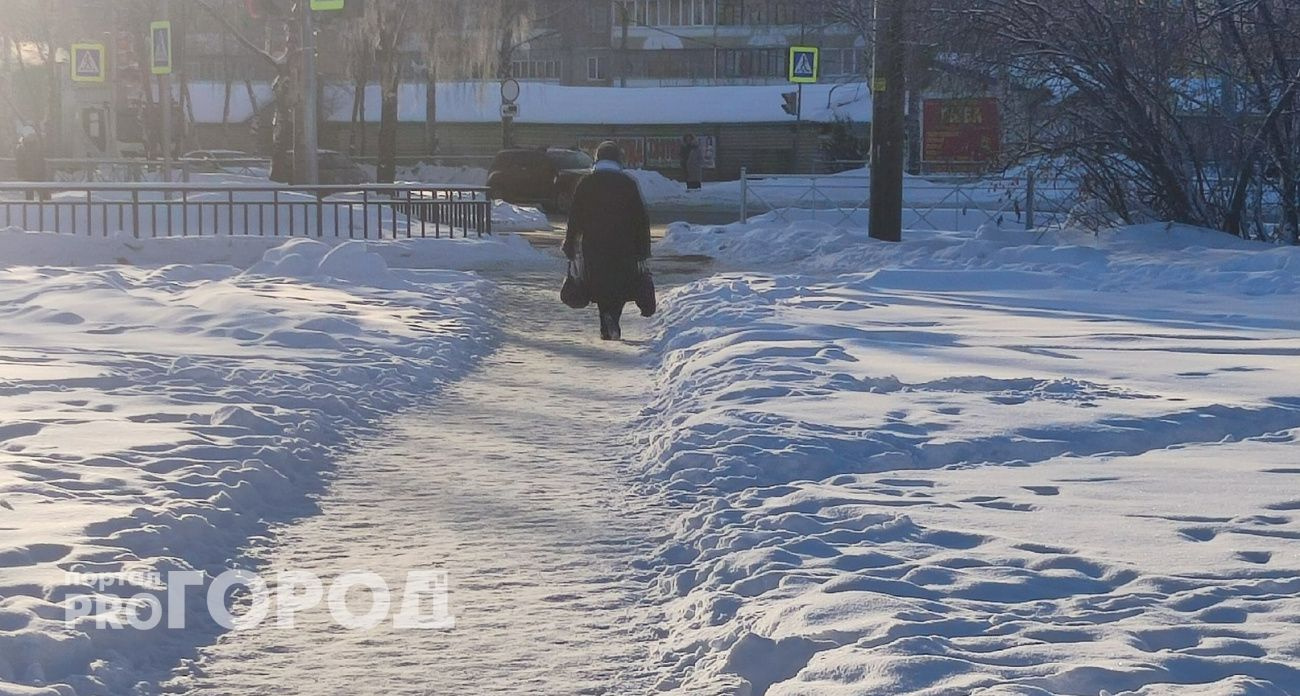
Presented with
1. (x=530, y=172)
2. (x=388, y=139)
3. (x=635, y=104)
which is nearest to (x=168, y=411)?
(x=530, y=172)

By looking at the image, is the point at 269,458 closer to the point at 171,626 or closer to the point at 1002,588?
the point at 171,626

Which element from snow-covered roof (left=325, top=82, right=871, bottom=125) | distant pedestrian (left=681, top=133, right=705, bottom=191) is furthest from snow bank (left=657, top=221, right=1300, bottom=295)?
snow-covered roof (left=325, top=82, right=871, bottom=125)

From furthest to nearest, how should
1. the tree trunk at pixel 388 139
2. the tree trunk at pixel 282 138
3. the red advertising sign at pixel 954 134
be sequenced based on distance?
1. the tree trunk at pixel 388 139
2. the tree trunk at pixel 282 138
3. the red advertising sign at pixel 954 134

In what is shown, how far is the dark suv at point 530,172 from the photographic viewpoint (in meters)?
41.8

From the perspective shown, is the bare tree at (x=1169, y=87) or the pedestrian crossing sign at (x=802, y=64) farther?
the pedestrian crossing sign at (x=802, y=64)

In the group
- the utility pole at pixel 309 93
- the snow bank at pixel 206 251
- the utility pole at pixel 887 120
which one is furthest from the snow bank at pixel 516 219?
the utility pole at pixel 887 120

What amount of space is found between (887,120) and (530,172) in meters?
21.8

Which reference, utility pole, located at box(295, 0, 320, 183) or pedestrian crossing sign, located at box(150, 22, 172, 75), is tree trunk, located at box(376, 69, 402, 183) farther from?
utility pole, located at box(295, 0, 320, 183)

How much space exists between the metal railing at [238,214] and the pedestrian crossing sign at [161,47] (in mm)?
2371

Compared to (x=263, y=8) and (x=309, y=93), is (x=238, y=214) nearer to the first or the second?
(x=309, y=93)

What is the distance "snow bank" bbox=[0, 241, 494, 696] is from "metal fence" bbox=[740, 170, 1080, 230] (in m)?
9.04

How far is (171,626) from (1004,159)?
1623 centimetres

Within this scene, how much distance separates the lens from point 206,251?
69.5 ft

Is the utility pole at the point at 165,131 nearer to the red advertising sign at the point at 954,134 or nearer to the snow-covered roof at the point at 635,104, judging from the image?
the red advertising sign at the point at 954,134
